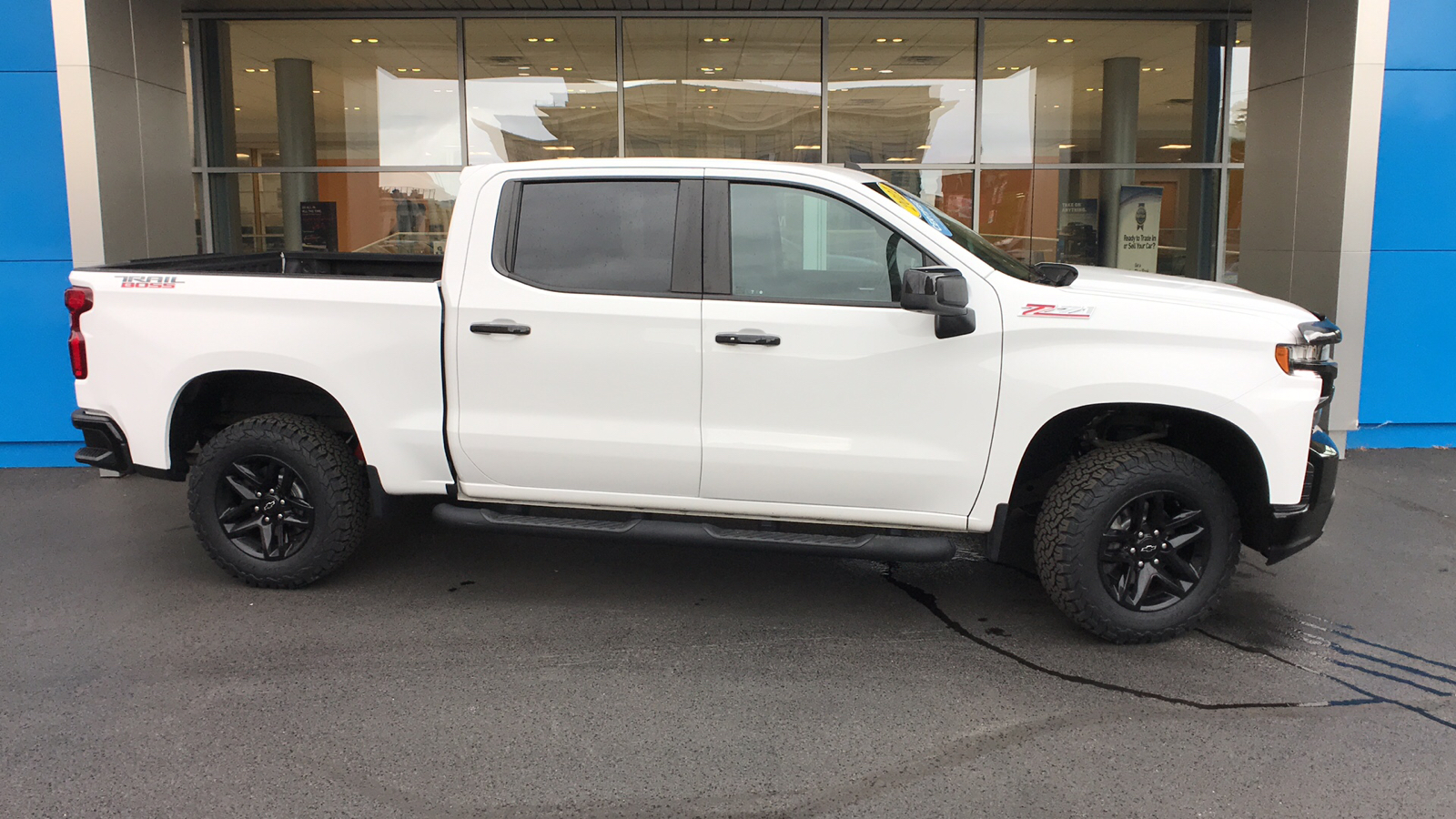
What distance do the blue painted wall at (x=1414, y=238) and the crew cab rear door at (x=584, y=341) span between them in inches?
245

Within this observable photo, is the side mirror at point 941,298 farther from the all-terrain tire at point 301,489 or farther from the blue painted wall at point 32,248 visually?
the blue painted wall at point 32,248

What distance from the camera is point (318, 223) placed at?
11.5 m

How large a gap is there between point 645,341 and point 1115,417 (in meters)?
2.09

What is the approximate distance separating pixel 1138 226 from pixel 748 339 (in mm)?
8525

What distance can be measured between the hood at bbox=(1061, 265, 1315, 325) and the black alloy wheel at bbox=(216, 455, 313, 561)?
3710mm

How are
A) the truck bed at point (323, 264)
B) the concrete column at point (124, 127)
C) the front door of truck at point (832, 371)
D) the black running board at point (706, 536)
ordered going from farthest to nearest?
the concrete column at point (124, 127)
the truck bed at point (323, 264)
the black running board at point (706, 536)
the front door of truck at point (832, 371)

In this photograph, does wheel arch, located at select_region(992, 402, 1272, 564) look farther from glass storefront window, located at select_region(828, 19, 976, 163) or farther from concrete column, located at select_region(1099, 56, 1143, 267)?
concrete column, located at select_region(1099, 56, 1143, 267)

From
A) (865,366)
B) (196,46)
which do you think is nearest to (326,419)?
(865,366)

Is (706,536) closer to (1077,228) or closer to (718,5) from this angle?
(718,5)

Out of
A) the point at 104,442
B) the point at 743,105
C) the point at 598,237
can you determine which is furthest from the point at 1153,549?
the point at 743,105

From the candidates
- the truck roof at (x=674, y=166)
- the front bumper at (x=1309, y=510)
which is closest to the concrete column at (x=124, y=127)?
the truck roof at (x=674, y=166)

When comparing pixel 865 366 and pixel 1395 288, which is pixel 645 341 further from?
pixel 1395 288

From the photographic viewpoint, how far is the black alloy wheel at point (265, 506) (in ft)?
17.1

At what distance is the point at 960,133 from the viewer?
1159 centimetres
